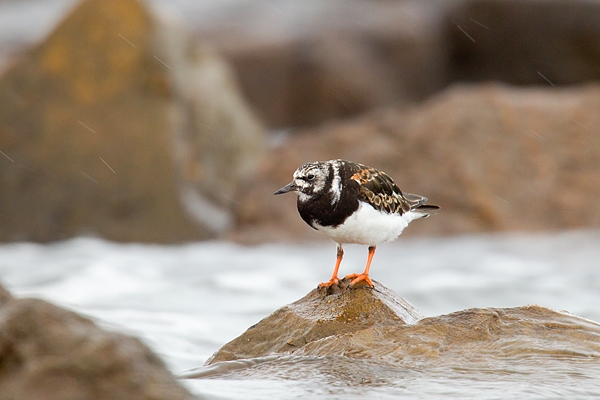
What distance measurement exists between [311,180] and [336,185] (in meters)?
0.14

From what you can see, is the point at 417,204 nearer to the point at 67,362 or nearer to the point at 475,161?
the point at 67,362

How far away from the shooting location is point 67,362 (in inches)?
95.7

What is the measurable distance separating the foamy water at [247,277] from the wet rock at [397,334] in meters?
1.25

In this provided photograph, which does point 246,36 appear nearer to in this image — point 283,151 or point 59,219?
point 283,151

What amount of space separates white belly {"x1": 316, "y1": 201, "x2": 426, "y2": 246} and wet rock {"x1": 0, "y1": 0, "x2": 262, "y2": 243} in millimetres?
4786

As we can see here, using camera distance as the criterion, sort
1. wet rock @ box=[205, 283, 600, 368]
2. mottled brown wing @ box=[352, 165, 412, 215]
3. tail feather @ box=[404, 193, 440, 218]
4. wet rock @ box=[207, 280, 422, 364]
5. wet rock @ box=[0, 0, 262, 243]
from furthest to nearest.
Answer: wet rock @ box=[0, 0, 262, 243] < tail feather @ box=[404, 193, 440, 218] < mottled brown wing @ box=[352, 165, 412, 215] < wet rock @ box=[207, 280, 422, 364] < wet rock @ box=[205, 283, 600, 368]

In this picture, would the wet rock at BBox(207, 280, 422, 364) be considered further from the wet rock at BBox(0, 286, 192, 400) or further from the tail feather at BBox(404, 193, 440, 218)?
the wet rock at BBox(0, 286, 192, 400)

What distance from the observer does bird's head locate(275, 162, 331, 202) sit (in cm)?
409

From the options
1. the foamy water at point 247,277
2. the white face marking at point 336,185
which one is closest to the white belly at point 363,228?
the white face marking at point 336,185

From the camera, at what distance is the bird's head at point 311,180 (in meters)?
4.09

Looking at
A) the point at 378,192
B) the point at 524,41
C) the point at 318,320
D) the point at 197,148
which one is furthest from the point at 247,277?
the point at 524,41

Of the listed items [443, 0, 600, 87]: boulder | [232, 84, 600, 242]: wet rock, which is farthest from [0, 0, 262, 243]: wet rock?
[443, 0, 600, 87]: boulder

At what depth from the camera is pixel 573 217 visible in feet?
29.7

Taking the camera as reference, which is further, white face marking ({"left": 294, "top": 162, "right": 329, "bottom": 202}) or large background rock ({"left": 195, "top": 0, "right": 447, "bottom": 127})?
large background rock ({"left": 195, "top": 0, "right": 447, "bottom": 127})
